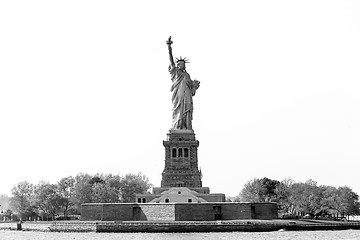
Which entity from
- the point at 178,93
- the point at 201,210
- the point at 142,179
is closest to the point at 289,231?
the point at 201,210

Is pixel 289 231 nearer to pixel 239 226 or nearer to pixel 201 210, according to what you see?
pixel 239 226

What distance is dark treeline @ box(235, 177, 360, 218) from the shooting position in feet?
356

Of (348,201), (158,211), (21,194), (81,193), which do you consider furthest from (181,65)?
(348,201)

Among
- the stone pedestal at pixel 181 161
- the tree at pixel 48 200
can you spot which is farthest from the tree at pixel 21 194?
the stone pedestal at pixel 181 161

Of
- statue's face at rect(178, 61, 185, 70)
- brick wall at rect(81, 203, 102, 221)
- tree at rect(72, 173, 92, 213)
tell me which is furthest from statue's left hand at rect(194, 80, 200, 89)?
tree at rect(72, 173, 92, 213)

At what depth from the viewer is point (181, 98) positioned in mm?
92250

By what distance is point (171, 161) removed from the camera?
89.2m

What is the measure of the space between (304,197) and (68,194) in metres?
43.0

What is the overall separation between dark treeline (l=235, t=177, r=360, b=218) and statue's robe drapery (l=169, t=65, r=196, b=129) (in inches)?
1054

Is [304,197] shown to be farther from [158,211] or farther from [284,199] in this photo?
[158,211]

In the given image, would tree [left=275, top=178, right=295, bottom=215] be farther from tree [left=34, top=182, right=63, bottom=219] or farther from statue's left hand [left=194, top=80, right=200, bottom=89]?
tree [left=34, top=182, right=63, bottom=219]

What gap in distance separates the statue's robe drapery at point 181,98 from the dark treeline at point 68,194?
22681 mm

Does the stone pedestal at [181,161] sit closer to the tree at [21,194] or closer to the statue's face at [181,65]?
the statue's face at [181,65]

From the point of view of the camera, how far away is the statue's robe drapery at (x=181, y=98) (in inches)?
3622
